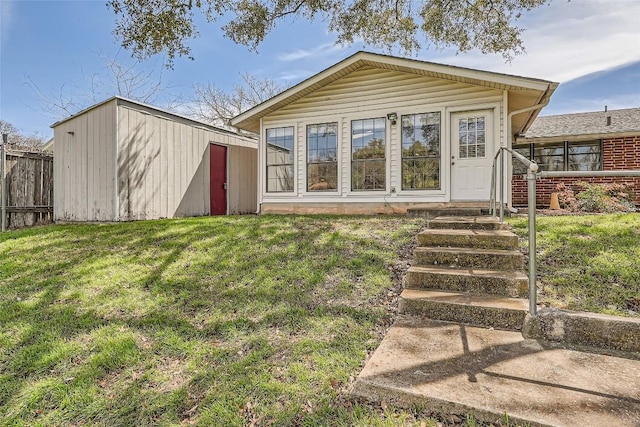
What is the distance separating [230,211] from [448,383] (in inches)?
363

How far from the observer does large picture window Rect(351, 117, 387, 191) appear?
768 cm

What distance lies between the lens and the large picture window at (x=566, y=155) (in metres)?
9.94

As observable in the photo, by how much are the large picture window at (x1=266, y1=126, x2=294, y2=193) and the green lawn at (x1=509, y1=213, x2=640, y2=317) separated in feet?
17.8

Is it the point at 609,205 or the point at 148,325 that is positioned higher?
the point at 609,205

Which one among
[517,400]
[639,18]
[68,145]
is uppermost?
[639,18]

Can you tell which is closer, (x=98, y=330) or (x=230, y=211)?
(x=98, y=330)

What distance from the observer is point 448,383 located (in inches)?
73.8

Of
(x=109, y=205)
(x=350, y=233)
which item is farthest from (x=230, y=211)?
(x=350, y=233)

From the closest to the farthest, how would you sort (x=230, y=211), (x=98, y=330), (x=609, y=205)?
(x=98, y=330) < (x=609, y=205) < (x=230, y=211)

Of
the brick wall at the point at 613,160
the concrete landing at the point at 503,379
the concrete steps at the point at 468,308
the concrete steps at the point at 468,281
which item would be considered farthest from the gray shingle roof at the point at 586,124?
the concrete landing at the point at 503,379

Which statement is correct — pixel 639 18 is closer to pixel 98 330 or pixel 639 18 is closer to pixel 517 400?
pixel 517 400

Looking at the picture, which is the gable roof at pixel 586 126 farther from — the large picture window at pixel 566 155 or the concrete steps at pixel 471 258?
the concrete steps at pixel 471 258

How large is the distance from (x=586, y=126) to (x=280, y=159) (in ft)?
31.0

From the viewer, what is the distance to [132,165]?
25.5ft
